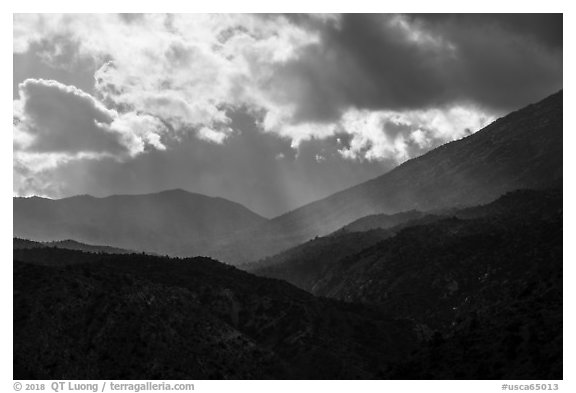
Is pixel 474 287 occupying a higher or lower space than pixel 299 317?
higher

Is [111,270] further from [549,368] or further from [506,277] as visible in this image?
[506,277]

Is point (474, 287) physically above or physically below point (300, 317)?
above

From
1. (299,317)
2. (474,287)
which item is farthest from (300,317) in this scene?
(474,287)

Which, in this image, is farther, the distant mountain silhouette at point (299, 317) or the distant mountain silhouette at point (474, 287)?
→ the distant mountain silhouette at point (299, 317)

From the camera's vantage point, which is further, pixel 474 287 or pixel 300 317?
pixel 474 287

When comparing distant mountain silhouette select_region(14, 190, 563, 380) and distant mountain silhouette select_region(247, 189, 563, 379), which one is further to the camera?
distant mountain silhouette select_region(14, 190, 563, 380)

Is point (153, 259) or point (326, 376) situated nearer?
point (326, 376)

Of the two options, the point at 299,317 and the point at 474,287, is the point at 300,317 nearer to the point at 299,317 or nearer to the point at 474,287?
the point at 299,317

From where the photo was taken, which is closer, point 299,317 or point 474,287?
point 299,317

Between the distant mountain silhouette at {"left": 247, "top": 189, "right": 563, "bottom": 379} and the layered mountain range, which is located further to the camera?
the layered mountain range
